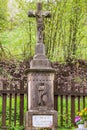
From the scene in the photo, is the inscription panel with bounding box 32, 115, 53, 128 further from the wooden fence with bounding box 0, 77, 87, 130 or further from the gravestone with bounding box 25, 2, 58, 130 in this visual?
the wooden fence with bounding box 0, 77, 87, 130

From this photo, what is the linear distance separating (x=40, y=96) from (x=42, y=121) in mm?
727

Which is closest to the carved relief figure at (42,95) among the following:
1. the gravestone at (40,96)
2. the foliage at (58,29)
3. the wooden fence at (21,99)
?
the gravestone at (40,96)

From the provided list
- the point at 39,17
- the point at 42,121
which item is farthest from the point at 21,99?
the point at 39,17

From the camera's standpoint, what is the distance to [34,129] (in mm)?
11523

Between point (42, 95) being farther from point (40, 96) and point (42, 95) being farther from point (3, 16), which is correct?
point (3, 16)

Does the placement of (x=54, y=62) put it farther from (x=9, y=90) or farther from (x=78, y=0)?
(x=9, y=90)

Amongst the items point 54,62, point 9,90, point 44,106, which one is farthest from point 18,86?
point 54,62

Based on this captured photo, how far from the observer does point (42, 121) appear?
11594 mm

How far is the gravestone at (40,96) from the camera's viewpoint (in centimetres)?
1160

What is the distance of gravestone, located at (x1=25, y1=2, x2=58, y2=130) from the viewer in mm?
11602

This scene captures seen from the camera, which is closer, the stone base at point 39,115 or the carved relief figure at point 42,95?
the stone base at point 39,115

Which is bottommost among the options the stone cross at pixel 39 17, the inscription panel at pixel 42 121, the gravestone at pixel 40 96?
the inscription panel at pixel 42 121

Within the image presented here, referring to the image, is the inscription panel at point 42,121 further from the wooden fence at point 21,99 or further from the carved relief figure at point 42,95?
the wooden fence at point 21,99

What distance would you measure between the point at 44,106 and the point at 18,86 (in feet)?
4.39
